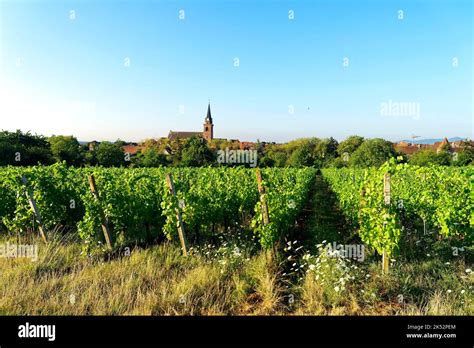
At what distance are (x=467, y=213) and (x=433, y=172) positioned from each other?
216cm

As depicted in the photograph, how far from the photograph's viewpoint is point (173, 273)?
4543 millimetres

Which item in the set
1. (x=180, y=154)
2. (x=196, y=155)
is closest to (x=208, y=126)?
(x=180, y=154)

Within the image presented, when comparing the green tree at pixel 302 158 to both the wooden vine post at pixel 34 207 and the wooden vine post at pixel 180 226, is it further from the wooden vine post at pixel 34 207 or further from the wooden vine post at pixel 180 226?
the wooden vine post at pixel 34 207

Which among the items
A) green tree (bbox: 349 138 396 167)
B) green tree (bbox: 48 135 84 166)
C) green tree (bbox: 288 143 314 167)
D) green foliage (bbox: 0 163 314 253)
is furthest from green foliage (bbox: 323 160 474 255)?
green tree (bbox: 288 143 314 167)

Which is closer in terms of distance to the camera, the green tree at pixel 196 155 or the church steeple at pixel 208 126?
the green tree at pixel 196 155

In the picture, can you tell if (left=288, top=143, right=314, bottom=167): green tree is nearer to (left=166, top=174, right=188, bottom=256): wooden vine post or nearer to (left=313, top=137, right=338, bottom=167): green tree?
(left=313, top=137, right=338, bottom=167): green tree

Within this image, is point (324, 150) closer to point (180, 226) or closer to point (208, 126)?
point (208, 126)

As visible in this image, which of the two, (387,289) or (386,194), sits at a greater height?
(386,194)

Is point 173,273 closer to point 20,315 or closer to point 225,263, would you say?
point 225,263

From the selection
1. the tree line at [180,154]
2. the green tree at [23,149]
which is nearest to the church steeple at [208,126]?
the tree line at [180,154]
